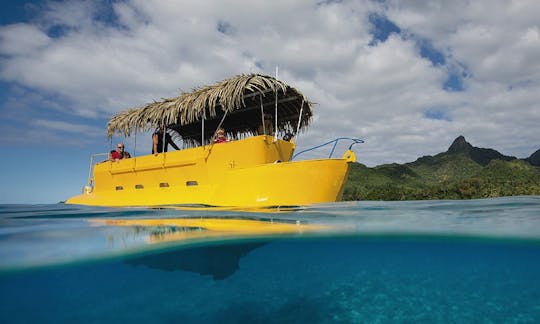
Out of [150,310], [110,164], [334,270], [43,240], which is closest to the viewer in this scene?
[150,310]

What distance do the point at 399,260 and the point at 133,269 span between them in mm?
4982

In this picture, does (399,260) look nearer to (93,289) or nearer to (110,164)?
(93,289)

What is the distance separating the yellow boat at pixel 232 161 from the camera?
880cm

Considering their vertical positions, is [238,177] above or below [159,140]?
below

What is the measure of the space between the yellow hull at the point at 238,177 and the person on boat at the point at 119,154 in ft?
5.92

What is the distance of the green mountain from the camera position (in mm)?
21594

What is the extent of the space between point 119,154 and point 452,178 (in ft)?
104

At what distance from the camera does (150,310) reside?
145 inches

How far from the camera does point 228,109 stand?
9.27 m

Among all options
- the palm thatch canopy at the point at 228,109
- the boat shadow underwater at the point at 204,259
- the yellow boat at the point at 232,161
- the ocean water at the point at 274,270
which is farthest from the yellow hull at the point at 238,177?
the boat shadow underwater at the point at 204,259

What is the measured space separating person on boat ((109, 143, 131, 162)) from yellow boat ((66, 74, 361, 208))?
1.15ft

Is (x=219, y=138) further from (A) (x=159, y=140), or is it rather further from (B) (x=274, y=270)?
(B) (x=274, y=270)

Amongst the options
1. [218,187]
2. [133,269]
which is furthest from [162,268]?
[218,187]

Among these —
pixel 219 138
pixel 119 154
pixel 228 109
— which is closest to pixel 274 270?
pixel 228 109
